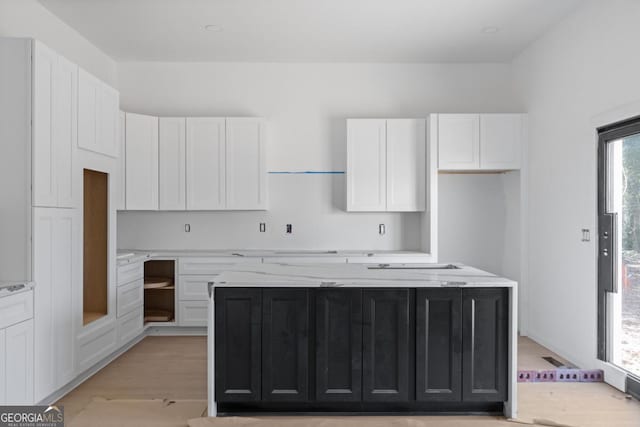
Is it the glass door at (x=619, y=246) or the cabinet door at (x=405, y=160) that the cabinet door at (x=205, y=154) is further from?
the glass door at (x=619, y=246)

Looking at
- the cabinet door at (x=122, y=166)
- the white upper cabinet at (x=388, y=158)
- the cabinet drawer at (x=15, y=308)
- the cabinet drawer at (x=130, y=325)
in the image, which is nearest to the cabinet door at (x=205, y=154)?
the cabinet door at (x=122, y=166)

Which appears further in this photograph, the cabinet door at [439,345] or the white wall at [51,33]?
the white wall at [51,33]

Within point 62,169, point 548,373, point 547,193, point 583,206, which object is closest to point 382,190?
point 547,193

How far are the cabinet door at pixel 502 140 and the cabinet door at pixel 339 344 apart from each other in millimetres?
2760

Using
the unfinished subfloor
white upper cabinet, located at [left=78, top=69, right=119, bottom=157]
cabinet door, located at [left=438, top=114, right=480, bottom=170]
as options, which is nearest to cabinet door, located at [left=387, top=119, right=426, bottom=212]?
cabinet door, located at [left=438, top=114, right=480, bottom=170]

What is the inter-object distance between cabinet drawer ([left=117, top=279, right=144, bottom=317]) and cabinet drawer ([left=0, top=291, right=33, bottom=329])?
130 centimetres

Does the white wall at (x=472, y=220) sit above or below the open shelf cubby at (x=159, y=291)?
above

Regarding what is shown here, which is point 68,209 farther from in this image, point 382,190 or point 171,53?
point 382,190

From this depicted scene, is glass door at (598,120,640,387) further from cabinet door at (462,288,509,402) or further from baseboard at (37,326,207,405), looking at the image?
baseboard at (37,326,207,405)

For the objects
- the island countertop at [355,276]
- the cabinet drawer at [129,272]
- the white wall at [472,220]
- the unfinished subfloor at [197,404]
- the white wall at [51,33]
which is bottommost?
the unfinished subfloor at [197,404]

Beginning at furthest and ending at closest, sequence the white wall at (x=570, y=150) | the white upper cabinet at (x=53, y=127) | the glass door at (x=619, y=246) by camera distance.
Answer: the white wall at (x=570, y=150), the glass door at (x=619, y=246), the white upper cabinet at (x=53, y=127)

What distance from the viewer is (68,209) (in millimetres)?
3287

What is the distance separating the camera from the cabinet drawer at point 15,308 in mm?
2598

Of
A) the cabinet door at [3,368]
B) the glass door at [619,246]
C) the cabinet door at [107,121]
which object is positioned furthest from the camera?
the cabinet door at [107,121]
